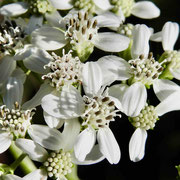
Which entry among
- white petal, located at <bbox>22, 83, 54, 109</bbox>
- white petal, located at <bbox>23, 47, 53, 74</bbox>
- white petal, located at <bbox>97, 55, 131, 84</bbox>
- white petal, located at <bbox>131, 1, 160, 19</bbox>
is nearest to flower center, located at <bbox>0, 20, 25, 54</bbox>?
white petal, located at <bbox>23, 47, 53, 74</bbox>

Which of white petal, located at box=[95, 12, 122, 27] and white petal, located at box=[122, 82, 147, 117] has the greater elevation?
white petal, located at box=[95, 12, 122, 27]

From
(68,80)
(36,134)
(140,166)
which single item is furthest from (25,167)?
(140,166)

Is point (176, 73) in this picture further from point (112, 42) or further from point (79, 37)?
point (79, 37)

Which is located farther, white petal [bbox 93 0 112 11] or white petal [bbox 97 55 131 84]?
white petal [bbox 93 0 112 11]

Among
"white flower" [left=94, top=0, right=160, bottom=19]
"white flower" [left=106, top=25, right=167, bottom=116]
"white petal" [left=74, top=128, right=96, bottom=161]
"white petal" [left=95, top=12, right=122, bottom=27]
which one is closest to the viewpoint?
"white petal" [left=74, top=128, right=96, bottom=161]

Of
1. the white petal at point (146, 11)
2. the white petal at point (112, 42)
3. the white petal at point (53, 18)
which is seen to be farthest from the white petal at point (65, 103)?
the white petal at point (146, 11)

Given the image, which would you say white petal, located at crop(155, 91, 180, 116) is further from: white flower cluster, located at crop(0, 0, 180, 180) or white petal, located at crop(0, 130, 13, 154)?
white petal, located at crop(0, 130, 13, 154)

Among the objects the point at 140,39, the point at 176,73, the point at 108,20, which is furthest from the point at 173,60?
the point at 108,20

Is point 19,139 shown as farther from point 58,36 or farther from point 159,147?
point 159,147

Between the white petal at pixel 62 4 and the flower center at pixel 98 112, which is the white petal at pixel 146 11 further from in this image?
the flower center at pixel 98 112
